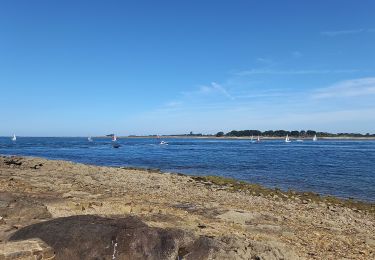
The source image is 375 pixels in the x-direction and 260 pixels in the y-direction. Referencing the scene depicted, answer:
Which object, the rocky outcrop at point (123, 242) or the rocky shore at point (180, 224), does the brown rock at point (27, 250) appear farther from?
the rocky outcrop at point (123, 242)

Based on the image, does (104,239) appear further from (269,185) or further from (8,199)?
(269,185)

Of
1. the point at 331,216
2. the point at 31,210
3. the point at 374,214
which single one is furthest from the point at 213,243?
the point at 374,214

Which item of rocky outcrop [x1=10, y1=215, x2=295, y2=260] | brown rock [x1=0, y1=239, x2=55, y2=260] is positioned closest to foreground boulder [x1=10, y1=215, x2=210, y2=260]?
rocky outcrop [x1=10, y1=215, x2=295, y2=260]

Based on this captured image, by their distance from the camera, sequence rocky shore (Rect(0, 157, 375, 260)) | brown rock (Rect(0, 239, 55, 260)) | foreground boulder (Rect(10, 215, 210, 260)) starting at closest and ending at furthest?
brown rock (Rect(0, 239, 55, 260))
foreground boulder (Rect(10, 215, 210, 260))
rocky shore (Rect(0, 157, 375, 260))

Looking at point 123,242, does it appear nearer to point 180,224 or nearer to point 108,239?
point 108,239

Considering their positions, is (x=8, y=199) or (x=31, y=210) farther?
(x=8, y=199)

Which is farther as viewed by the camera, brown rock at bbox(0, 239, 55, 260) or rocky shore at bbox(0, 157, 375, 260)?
rocky shore at bbox(0, 157, 375, 260)

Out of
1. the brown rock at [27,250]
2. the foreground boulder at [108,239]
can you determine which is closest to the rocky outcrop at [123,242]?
the foreground boulder at [108,239]

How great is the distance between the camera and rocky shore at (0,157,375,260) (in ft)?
29.0

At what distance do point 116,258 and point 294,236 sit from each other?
732 cm

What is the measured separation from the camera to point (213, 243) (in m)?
9.96

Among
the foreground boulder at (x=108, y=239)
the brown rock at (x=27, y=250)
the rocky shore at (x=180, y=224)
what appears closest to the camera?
the brown rock at (x=27, y=250)

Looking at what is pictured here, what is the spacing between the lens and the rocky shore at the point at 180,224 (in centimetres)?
884

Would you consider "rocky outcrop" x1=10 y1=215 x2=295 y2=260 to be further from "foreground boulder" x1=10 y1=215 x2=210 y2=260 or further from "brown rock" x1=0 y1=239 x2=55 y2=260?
"brown rock" x1=0 y1=239 x2=55 y2=260
